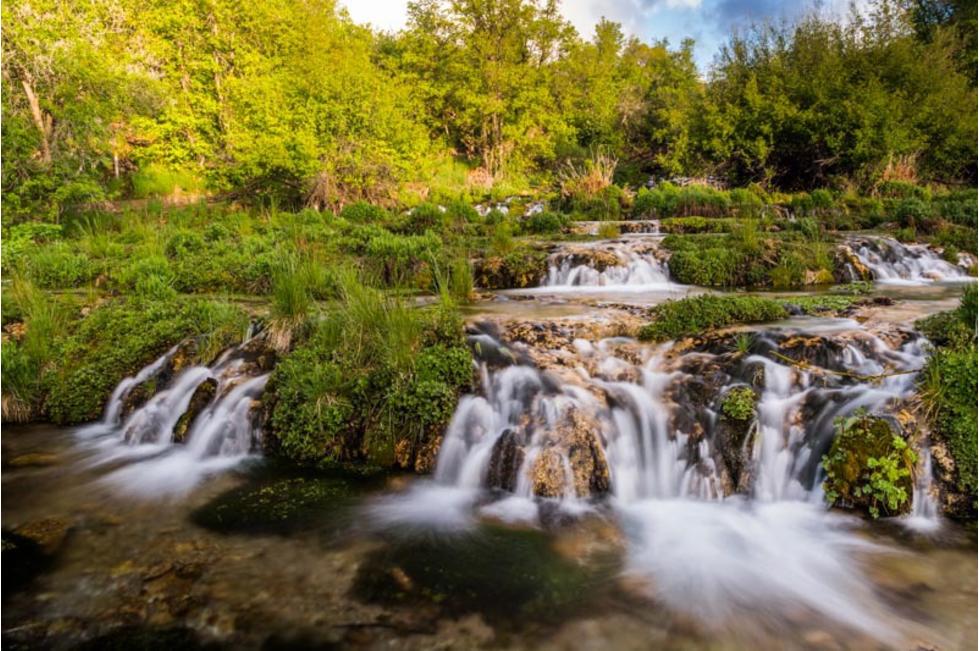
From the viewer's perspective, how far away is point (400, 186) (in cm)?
1764

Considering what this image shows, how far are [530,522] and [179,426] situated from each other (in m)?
3.59

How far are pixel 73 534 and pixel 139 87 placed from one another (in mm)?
16635

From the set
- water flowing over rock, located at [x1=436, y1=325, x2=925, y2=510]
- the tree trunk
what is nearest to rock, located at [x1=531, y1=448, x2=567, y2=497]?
water flowing over rock, located at [x1=436, y1=325, x2=925, y2=510]

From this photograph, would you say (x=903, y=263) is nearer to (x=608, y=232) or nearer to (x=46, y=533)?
(x=608, y=232)

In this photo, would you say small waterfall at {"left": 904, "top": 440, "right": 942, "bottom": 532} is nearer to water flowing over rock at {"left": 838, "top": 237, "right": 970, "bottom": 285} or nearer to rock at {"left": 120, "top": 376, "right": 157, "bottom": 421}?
rock at {"left": 120, "top": 376, "right": 157, "bottom": 421}

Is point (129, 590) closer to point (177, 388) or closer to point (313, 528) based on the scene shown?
point (313, 528)

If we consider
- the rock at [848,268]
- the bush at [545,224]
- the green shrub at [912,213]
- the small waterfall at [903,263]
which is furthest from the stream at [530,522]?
the green shrub at [912,213]

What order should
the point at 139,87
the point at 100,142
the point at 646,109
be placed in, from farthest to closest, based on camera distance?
the point at 646,109 → the point at 139,87 → the point at 100,142

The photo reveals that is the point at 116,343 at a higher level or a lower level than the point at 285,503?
higher

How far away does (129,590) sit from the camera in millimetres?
3152

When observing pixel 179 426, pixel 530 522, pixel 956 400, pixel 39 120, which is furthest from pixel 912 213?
pixel 39 120

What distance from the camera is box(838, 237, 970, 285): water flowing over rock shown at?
10.1m

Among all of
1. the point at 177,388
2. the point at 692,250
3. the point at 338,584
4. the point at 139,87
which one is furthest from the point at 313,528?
the point at 139,87

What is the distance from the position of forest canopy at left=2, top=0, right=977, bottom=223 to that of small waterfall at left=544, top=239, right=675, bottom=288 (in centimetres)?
843
